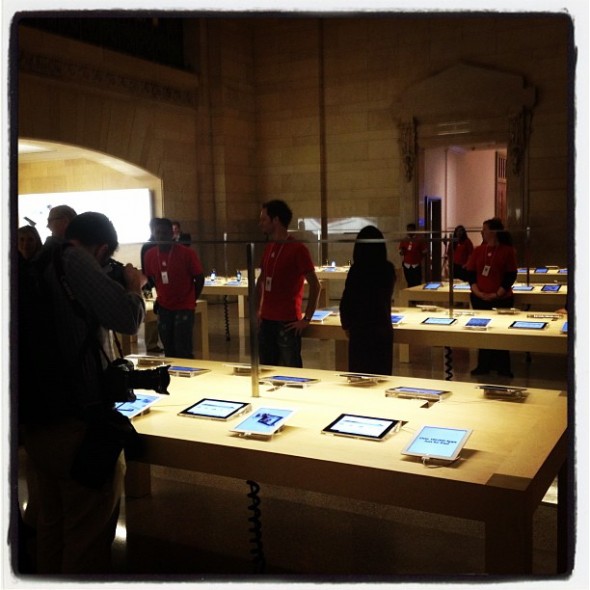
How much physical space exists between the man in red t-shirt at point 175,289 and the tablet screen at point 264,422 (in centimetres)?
300

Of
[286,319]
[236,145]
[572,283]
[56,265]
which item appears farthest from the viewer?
[236,145]

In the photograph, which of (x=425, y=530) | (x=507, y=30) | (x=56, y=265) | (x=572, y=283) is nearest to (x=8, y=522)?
(x=56, y=265)

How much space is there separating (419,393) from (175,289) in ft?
10.2

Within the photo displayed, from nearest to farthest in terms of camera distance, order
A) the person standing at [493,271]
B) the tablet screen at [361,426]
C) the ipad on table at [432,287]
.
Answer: the tablet screen at [361,426]
the person standing at [493,271]
the ipad on table at [432,287]

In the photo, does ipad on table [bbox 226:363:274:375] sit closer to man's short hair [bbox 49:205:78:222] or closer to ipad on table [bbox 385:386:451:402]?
ipad on table [bbox 385:386:451:402]

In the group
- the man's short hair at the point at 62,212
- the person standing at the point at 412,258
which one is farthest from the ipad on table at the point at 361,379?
the person standing at the point at 412,258

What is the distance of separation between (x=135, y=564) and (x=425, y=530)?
1.43m

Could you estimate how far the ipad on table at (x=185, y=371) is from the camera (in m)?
3.68

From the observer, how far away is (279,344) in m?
4.74

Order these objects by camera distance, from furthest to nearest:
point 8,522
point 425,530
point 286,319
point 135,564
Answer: point 286,319 → point 425,530 → point 135,564 → point 8,522

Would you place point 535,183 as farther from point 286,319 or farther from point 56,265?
point 56,265

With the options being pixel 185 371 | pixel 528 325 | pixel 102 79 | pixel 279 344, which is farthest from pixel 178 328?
pixel 102 79

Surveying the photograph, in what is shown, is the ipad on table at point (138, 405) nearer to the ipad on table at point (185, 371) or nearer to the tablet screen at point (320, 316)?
the ipad on table at point (185, 371)

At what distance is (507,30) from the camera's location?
1223cm
